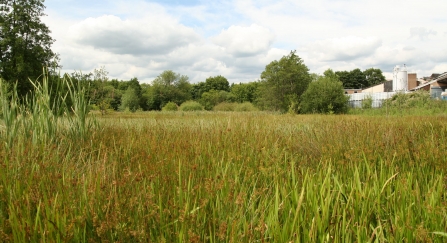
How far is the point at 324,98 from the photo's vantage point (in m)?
21.1

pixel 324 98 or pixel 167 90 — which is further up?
pixel 167 90

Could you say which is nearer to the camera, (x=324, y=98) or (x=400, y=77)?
(x=324, y=98)

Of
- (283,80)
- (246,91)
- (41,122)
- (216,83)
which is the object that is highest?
(216,83)

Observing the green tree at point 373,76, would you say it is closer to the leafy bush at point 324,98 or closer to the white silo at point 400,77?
the white silo at point 400,77

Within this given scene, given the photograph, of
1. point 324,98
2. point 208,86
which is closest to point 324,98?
point 324,98

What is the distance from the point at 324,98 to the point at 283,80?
144 inches

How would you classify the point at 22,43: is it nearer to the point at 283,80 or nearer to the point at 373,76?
the point at 283,80

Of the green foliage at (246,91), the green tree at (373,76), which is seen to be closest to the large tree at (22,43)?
the green foliage at (246,91)

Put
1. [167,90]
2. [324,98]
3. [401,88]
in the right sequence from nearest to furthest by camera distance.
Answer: [324,98]
[401,88]
[167,90]

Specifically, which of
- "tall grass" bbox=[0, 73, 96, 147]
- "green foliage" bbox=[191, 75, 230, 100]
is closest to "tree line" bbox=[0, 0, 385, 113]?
"tall grass" bbox=[0, 73, 96, 147]

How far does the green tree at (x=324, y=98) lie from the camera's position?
21.1 m

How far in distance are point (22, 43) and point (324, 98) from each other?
2359 cm

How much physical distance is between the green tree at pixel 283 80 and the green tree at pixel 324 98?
1.32 metres

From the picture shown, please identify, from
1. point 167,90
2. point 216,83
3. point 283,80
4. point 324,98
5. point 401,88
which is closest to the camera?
point 324,98
